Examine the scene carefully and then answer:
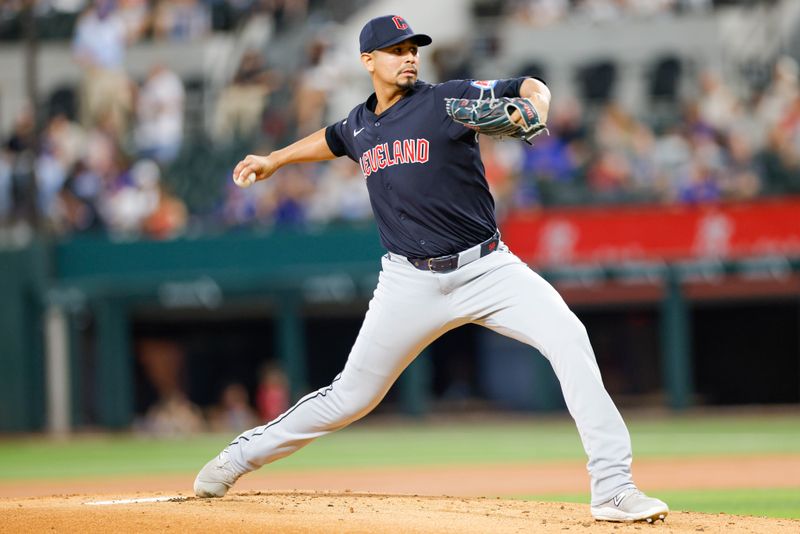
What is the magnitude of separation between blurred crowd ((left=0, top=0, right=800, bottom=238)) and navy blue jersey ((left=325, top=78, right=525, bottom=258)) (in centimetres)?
1063

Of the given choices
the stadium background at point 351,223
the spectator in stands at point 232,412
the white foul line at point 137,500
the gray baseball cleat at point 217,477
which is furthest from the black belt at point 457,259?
the spectator in stands at point 232,412

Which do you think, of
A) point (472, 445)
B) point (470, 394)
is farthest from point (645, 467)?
point (470, 394)

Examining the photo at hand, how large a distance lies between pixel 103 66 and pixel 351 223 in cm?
450

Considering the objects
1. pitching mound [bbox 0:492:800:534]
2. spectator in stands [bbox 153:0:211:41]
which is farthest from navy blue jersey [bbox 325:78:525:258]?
spectator in stands [bbox 153:0:211:41]

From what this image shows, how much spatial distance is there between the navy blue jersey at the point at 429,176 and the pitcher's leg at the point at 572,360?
23cm

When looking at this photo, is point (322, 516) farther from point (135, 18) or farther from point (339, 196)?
point (135, 18)

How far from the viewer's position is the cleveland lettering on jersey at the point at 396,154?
16.8 feet

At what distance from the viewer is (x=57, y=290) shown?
17297 millimetres

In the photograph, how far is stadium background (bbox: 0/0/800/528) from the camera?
52.5 ft

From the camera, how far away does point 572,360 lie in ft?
16.6

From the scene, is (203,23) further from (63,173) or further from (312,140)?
(312,140)

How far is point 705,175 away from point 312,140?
10.8m

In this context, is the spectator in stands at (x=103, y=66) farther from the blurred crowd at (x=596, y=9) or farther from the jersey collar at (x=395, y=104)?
the jersey collar at (x=395, y=104)

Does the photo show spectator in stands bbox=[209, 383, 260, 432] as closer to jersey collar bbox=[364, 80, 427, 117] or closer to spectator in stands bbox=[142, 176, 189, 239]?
spectator in stands bbox=[142, 176, 189, 239]
